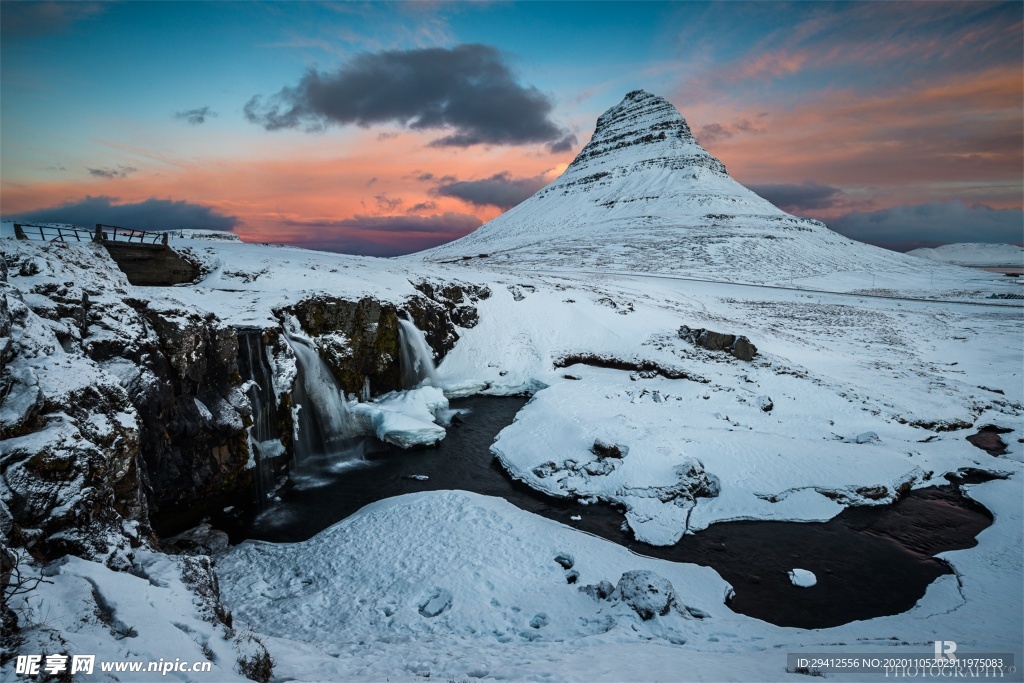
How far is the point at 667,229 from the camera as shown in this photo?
120688mm

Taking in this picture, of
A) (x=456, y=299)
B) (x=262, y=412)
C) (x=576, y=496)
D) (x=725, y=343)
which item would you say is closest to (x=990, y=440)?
(x=725, y=343)

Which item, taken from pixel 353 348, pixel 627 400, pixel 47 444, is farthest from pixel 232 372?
pixel 627 400

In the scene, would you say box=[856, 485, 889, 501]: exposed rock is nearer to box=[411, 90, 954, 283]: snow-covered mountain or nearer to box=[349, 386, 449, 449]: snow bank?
box=[349, 386, 449, 449]: snow bank

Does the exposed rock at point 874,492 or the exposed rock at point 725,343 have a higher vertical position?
the exposed rock at point 725,343

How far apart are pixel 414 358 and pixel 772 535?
66.8 feet

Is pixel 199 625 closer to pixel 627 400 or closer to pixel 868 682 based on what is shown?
pixel 868 682

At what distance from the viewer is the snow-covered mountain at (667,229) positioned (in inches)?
3644

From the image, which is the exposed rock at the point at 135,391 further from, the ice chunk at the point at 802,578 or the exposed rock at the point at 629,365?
the exposed rock at the point at 629,365

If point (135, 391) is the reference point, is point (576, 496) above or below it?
below

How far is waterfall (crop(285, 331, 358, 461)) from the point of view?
20094mm

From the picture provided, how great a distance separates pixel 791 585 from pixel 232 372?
19.6 metres

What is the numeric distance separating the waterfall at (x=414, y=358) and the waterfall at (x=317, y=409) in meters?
5.01

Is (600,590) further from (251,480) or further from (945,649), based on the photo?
(251,480)

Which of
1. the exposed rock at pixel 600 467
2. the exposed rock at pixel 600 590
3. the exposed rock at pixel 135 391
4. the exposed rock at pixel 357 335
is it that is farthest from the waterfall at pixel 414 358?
the exposed rock at pixel 600 590
